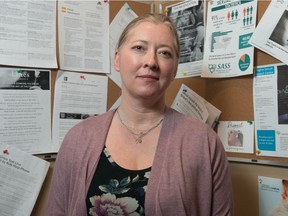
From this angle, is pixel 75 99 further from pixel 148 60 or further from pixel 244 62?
pixel 244 62

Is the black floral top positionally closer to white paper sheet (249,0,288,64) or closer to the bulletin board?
the bulletin board

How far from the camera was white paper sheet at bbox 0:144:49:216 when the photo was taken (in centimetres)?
→ 106

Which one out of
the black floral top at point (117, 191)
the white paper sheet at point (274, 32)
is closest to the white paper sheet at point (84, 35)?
the black floral top at point (117, 191)

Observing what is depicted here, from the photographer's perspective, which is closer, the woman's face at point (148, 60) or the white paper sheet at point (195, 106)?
the woman's face at point (148, 60)

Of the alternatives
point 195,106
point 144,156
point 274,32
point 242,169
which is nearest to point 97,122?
point 144,156

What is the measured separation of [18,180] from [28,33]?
0.55 meters

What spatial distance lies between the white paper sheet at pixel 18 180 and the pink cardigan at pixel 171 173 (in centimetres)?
16

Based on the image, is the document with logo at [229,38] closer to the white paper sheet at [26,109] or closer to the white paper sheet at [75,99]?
A: the white paper sheet at [75,99]

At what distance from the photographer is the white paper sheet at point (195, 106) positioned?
1178 mm

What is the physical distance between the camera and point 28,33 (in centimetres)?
112

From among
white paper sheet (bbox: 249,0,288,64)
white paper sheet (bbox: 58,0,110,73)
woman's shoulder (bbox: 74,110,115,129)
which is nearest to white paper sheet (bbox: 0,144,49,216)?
woman's shoulder (bbox: 74,110,115,129)

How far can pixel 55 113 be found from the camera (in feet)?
3.84

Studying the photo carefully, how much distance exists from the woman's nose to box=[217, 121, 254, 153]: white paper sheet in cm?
41

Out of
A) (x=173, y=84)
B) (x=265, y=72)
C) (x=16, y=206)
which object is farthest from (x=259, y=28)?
(x=16, y=206)
